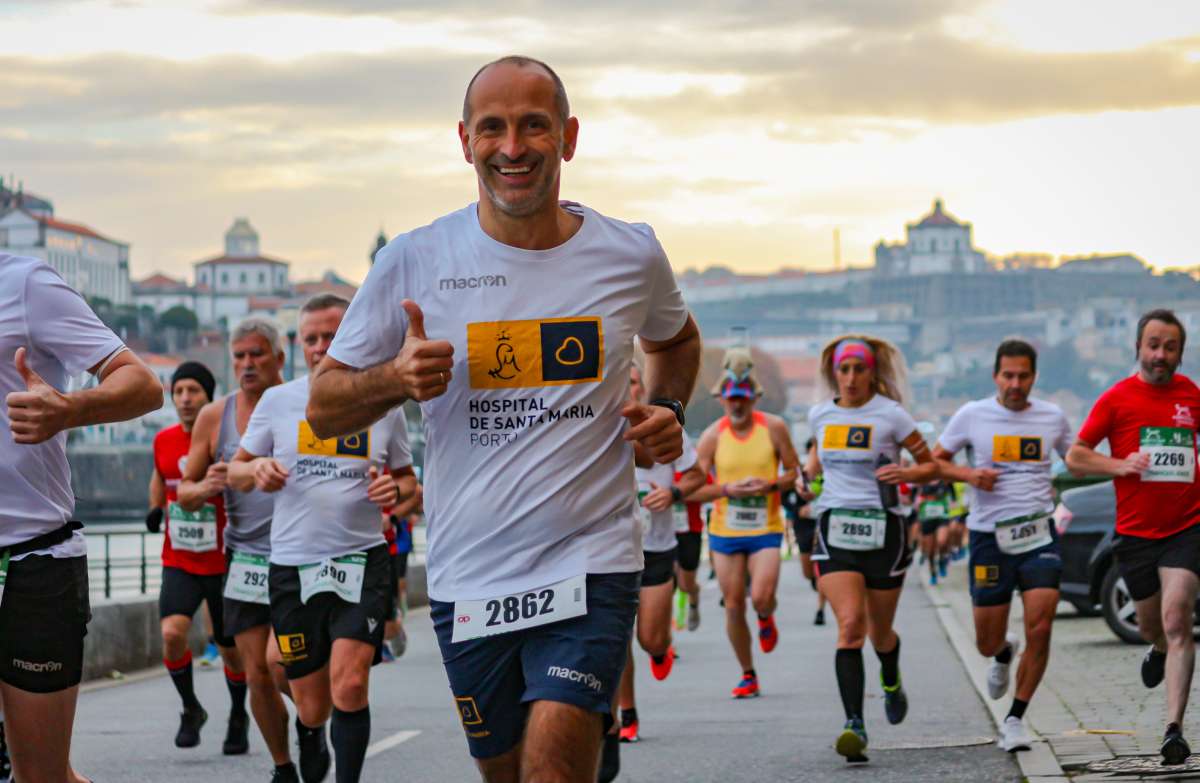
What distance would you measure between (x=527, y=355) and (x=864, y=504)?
A: 5.86m

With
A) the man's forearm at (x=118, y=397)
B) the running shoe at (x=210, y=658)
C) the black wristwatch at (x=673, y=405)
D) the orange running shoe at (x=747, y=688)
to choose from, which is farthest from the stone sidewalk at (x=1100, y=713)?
the running shoe at (x=210, y=658)

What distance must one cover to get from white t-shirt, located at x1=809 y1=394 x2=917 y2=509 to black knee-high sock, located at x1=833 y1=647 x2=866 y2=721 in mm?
877

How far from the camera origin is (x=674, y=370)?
5328mm

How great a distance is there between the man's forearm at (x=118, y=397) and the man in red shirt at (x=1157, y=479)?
5.49 meters

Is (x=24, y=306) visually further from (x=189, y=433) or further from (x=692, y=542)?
(x=692, y=542)

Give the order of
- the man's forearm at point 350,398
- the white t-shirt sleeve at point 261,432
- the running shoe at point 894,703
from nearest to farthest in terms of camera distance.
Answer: the man's forearm at point 350,398 < the white t-shirt sleeve at point 261,432 < the running shoe at point 894,703

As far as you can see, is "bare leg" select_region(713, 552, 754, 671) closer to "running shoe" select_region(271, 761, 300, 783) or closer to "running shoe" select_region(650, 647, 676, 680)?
"running shoe" select_region(650, 647, 676, 680)

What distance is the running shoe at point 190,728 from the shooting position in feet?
34.1

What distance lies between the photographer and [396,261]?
4836mm

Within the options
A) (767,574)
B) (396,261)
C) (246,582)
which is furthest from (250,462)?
(767,574)

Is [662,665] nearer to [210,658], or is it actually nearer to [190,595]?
[190,595]

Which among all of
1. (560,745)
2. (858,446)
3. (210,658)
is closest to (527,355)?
(560,745)

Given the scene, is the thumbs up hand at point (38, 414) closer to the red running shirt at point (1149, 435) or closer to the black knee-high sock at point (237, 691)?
the black knee-high sock at point (237, 691)

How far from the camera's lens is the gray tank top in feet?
30.3
